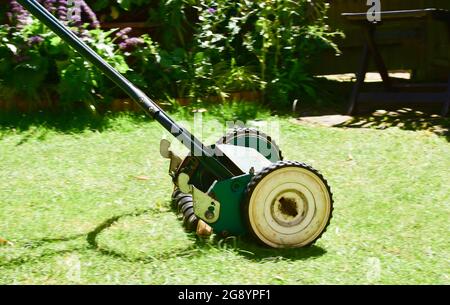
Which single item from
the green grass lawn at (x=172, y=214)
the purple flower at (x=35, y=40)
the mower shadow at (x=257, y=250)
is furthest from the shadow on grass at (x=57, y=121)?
the mower shadow at (x=257, y=250)

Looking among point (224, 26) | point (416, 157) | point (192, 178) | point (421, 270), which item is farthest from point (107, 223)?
point (224, 26)

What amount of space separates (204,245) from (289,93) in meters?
3.55

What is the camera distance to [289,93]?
6938 mm

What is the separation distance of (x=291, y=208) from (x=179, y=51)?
3.36 m

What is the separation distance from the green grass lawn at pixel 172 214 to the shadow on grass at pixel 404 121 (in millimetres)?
157

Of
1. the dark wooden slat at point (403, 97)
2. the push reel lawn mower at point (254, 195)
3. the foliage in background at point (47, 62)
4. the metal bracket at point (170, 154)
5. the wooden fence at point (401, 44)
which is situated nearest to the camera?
the push reel lawn mower at point (254, 195)

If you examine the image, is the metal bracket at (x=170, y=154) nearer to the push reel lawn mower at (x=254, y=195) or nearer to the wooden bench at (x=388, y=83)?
the push reel lawn mower at (x=254, y=195)

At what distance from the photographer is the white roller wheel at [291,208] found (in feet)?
11.4

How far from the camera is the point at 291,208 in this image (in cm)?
355

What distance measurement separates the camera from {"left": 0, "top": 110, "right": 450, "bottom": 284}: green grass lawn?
334 cm

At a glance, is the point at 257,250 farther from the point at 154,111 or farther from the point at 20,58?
the point at 20,58

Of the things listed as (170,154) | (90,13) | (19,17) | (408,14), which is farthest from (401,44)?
(170,154)

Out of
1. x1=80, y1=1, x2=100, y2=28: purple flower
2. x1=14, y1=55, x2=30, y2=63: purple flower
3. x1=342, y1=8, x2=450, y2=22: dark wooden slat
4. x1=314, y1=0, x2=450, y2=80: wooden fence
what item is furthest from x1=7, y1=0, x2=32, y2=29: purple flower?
x1=314, y1=0, x2=450, y2=80: wooden fence

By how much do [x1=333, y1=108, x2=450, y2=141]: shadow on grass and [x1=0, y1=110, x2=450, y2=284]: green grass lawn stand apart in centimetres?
16
